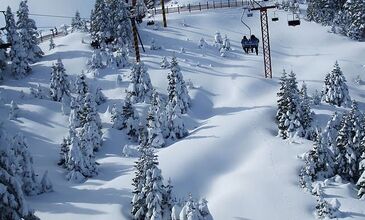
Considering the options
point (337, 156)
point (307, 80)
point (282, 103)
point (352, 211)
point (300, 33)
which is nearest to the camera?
point (352, 211)

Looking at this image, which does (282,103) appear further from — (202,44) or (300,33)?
(300,33)

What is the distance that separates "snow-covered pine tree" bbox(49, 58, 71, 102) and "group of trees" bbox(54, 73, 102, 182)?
5.38m

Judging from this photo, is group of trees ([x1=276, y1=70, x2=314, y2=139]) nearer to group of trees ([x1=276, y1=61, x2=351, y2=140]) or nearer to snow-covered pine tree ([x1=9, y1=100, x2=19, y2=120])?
group of trees ([x1=276, y1=61, x2=351, y2=140])

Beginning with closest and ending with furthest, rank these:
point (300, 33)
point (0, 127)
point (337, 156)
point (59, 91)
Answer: point (0, 127)
point (337, 156)
point (59, 91)
point (300, 33)

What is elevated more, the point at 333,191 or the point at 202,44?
the point at 202,44

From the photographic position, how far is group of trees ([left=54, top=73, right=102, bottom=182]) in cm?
4403

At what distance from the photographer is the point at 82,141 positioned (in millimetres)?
45000

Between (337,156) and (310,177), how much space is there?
362cm

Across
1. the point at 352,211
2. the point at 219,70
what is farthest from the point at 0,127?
the point at 219,70

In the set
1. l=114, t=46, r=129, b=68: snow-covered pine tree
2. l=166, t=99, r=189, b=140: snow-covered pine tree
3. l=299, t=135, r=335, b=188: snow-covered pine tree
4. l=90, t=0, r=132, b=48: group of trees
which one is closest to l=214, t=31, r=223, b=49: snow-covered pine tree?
l=90, t=0, r=132, b=48: group of trees

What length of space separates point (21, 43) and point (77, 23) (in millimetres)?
21769

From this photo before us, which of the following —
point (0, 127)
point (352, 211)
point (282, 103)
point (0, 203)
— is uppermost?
point (0, 127)

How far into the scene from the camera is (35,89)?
6072cm

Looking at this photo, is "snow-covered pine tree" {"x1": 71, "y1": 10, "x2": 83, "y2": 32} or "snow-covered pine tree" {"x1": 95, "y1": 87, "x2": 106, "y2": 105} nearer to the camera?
"snow-covered pine tree" {"x1": 95, "y1": 87, "x2": 106, "y2": 105}
